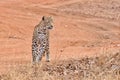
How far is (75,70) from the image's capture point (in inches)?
306

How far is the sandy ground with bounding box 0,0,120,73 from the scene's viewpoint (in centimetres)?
1803

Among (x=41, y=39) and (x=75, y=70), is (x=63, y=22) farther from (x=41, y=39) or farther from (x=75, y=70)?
(x=75, y=70)

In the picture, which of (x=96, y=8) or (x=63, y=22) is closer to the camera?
(x=63, y=22)

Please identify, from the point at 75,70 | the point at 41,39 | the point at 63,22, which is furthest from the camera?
the point at 63,22

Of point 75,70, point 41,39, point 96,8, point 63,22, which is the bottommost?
point 63,22

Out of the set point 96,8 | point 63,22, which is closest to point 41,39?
point 63,22

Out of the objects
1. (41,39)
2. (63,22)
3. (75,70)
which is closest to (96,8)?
(63,22)

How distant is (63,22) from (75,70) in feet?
55.6

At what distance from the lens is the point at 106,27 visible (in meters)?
24.2

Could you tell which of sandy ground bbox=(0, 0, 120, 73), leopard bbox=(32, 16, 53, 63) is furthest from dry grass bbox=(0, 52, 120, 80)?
sandy ground bbox=(0, 0, 120, 73)

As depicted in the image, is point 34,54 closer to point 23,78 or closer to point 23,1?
point 23,78

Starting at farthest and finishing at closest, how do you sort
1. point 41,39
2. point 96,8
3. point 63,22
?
point 96,8 < point 63,22 < point 41,39

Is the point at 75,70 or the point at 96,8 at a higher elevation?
the point at 75,70

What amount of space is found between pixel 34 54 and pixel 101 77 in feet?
13.6
